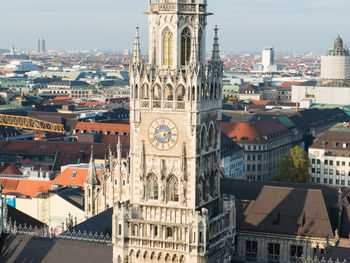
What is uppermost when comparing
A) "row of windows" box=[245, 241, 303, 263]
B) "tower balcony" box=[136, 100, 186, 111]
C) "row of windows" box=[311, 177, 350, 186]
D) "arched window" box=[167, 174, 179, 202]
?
"tower balcony" box=[136, 100, 186, 111]

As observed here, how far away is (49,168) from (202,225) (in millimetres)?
98742

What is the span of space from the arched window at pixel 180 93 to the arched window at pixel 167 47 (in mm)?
2043

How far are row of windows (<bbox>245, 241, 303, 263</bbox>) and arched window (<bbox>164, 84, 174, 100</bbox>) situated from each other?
2837 centimetres

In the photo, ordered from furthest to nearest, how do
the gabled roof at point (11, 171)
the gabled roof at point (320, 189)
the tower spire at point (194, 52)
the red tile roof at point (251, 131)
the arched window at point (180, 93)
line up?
the red tile roof at point (251, 131) → the gabled roof at point (11, 171) → the gabled roof at point (320, 189) → the arched window at point (180, 93) → the tower spire at point (194, 52)

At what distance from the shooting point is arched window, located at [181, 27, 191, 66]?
6244 centimetres

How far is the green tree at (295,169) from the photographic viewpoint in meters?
153

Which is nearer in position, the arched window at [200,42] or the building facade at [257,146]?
the arched window at [200,42]

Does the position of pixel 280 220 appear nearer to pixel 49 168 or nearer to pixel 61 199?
pixel 61 199

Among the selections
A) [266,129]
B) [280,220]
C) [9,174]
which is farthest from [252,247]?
[266,129]

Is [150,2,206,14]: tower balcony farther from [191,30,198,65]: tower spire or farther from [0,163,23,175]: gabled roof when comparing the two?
[0,163,23,175]: gabled roof

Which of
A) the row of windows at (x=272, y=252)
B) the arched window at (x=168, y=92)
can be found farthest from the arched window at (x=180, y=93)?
the row of windows at (x=272, y=252)

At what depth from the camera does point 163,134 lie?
63062 mm

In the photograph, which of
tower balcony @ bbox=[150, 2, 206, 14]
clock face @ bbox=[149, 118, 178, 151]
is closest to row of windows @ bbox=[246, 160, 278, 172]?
clock face @ bbox=[149, 118, 178, 151]

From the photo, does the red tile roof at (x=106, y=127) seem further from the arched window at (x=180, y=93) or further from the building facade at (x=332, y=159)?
the arched window at (x=180, y=93)
